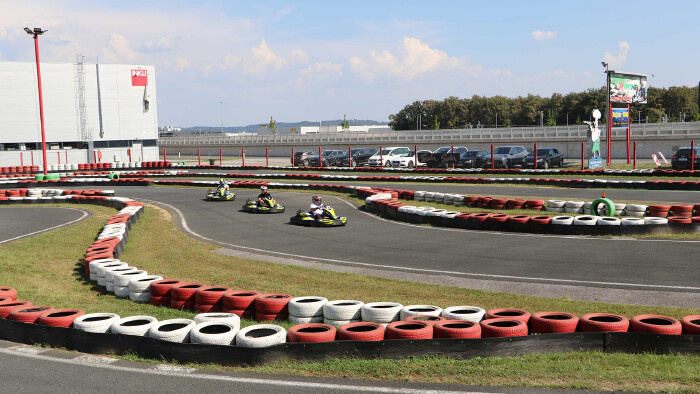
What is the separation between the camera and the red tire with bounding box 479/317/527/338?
6543 mm

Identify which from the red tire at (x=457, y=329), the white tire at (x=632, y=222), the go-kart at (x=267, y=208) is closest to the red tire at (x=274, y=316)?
the red tire at (x=457, y=329)

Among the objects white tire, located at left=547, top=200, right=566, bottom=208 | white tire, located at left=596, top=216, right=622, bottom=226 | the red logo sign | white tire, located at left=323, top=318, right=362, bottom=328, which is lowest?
white tire, located at left=323, top=318, right=362, bottom=328

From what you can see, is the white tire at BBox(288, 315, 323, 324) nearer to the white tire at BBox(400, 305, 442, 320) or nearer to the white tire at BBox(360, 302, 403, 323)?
the white tire at BBox(360, 302, 403, 323)

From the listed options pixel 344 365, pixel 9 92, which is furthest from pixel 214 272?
pixel 9 92

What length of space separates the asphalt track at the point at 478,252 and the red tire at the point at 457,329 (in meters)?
3.74

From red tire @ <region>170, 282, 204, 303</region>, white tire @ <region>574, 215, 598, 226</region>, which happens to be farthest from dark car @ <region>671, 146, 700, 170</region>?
red tire @ <region>170, 282, 204, 303</region>

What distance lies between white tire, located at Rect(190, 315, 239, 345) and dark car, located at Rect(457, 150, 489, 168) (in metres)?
33.6

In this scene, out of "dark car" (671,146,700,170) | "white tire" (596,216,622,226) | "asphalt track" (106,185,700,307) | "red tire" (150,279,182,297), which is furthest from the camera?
"dark car" (671,146,700,170)

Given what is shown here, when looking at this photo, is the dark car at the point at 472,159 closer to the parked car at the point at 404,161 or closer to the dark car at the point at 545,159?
the dark car at the point at 545,159

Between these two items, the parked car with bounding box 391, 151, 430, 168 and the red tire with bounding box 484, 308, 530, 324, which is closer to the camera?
the red tire with bounding box 484, 308, 530, 324

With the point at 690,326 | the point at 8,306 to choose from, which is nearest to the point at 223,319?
the point at 8,306

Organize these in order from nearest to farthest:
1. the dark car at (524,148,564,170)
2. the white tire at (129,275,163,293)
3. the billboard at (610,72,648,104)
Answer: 1. the white tire at (129,275,163,293)
2. the dark car at (524,148,564,170)
3. the billboard at (610,72,648,104)

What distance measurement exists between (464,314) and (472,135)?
5460 cm

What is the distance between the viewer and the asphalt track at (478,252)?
34.0 ft
